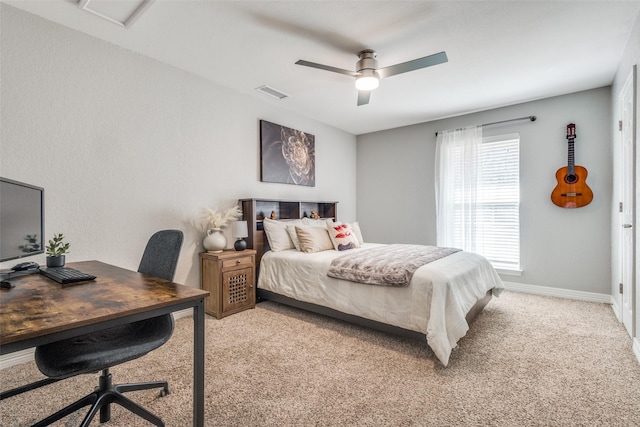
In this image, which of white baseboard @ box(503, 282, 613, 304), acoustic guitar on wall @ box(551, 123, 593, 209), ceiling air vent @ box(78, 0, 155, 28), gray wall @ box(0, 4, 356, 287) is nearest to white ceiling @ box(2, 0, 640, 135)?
ceiling air vent @ box(78, 0, 155, 28)

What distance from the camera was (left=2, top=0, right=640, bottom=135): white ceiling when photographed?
2172mm

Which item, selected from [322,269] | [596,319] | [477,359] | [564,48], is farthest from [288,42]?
[596,319]

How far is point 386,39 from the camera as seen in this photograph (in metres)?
2.53

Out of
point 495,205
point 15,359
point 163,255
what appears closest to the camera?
point 163,255

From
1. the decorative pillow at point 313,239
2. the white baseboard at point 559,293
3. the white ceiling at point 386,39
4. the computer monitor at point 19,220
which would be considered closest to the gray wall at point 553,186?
the white baseboard at point 559,293

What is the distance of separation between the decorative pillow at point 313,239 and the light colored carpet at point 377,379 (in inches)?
37.7

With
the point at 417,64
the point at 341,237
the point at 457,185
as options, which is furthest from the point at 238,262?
the point at 457,185

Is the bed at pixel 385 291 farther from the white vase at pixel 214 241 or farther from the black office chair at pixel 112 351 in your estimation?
the black office chair at pixel 112 351

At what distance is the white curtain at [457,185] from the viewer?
4383 mm

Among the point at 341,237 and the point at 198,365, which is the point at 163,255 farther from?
the point at 341,237

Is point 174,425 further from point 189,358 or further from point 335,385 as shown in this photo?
point 335,385

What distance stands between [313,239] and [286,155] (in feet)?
4.63

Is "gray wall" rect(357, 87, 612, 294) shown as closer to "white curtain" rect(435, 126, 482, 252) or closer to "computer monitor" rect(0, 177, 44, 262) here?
"white curtain" rect(435, 126, 482, 252)

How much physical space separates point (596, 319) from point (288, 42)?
159 inches
